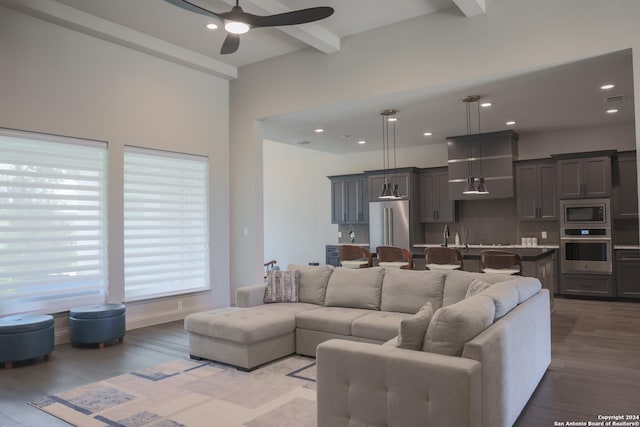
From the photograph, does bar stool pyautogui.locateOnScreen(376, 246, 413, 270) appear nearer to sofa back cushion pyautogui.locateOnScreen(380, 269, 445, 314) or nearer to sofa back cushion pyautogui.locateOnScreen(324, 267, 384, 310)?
sofa back cushion pyautogui.locateOnScreen(324, 267, 384, 310)

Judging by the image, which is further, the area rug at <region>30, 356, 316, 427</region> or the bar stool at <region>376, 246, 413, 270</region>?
the bar stool at <region>376, 246, 413, 270</region>

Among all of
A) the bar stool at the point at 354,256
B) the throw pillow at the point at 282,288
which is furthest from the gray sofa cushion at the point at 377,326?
the bar stool at the point at 354,256

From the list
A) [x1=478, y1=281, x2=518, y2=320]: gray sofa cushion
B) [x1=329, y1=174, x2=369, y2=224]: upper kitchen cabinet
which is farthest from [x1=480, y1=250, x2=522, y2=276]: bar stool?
[x1=329, y1=174, x2=369, y2=224]: upper kitchen cabinet

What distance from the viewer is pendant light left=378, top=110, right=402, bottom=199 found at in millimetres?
6412

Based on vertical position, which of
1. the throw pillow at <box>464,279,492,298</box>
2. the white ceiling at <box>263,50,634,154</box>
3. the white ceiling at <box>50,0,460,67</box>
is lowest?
the throw pillow at <box>464,279,492,298</box>

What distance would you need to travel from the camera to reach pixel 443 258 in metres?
5.58

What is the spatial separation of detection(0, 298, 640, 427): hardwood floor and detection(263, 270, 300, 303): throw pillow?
1062 mm

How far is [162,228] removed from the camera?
6121 millimetres

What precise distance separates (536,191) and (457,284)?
15.9 ft

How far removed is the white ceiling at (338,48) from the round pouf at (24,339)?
3166 mm

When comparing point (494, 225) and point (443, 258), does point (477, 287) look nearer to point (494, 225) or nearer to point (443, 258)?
point (443, 258)

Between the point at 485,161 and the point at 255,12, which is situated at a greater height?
the point at 255,12

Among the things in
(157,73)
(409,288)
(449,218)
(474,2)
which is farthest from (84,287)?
(449,218)

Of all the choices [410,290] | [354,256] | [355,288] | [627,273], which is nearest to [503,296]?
[410,290]
